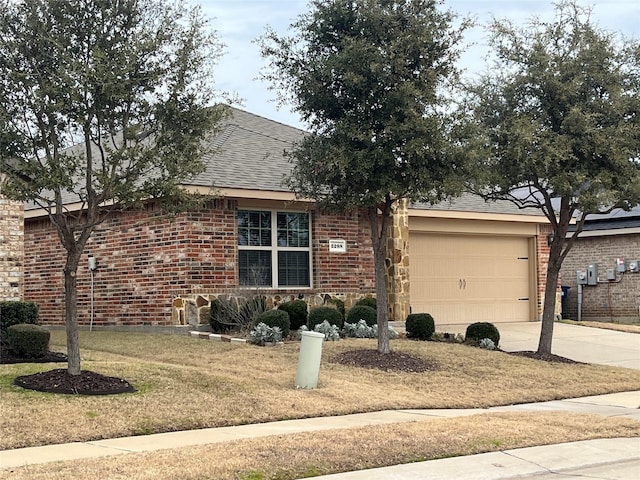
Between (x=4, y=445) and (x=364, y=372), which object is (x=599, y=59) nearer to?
(x=364, y=372)

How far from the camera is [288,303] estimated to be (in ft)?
56.9

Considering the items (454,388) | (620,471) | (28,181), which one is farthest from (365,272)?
(620,471)

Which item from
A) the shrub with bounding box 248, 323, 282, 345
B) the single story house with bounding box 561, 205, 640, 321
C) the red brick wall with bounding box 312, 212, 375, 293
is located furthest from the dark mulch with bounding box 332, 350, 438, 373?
the single story house with bounding box 561, 205, 640, 321

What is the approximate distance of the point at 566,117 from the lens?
15008mm

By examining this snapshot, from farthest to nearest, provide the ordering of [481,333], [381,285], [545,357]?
[481,333] → [545,357] → [381,285]

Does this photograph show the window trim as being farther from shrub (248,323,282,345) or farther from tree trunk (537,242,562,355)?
tree trunk (537,242,562,355)

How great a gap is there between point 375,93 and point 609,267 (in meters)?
16.9

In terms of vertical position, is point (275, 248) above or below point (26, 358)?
above

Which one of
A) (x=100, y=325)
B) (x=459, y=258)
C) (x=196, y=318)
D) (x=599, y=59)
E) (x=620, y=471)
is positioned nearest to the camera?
(x=620, y=471)

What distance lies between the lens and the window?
18.0 metres

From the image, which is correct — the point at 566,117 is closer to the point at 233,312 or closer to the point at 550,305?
the point at 550,305

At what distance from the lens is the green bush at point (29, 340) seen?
12.8 meters

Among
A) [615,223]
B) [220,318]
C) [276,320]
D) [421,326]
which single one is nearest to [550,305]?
[421,326]

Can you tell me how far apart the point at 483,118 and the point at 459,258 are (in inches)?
282
